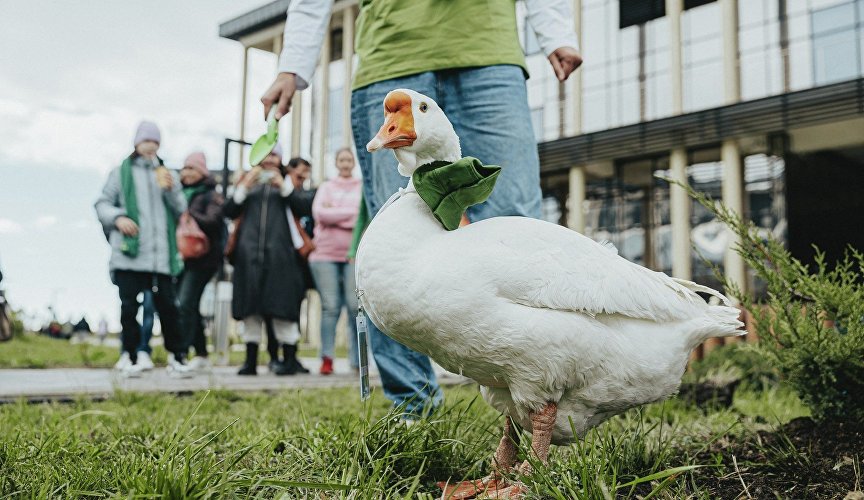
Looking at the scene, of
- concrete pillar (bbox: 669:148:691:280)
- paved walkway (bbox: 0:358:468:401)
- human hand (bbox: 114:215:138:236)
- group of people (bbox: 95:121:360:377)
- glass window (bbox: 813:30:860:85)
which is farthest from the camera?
concrete pillar (bbox: 669:148:691:280)

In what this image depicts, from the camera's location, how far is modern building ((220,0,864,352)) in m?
13.5

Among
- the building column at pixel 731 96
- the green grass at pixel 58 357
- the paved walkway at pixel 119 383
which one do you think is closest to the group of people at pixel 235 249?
the paved walkway at pixel 119 383

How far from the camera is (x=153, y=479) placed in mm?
1511

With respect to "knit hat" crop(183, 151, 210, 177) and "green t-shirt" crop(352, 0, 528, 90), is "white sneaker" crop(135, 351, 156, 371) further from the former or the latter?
"green t-shirt" crop(352, 0, 528, 90)

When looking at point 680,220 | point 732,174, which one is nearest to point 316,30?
point 732,174

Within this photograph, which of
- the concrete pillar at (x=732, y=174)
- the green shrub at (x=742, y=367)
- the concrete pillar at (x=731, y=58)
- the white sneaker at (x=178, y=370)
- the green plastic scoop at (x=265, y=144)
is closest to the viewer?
the green plastic scoop at (x=265, y=144)

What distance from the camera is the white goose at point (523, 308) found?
5.38ft

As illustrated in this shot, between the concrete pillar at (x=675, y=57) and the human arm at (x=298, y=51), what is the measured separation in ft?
47.1

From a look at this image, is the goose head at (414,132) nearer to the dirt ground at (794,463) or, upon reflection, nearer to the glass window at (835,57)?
the dirt ground at (794,463)

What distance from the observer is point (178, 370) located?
20.7 feet

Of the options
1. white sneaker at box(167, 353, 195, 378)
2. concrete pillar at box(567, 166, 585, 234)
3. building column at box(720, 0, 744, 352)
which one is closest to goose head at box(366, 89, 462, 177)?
white sneaker at box(167, 353, 195, 378)

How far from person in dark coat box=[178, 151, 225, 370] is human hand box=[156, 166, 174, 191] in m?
0.54

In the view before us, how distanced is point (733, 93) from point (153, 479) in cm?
1567

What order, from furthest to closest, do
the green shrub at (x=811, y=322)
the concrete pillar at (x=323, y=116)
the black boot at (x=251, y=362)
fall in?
the concrete pillar at (x=323, y=116) < the black boot at (x=251, y=362) < the green shrub at (x=811, y=322)
